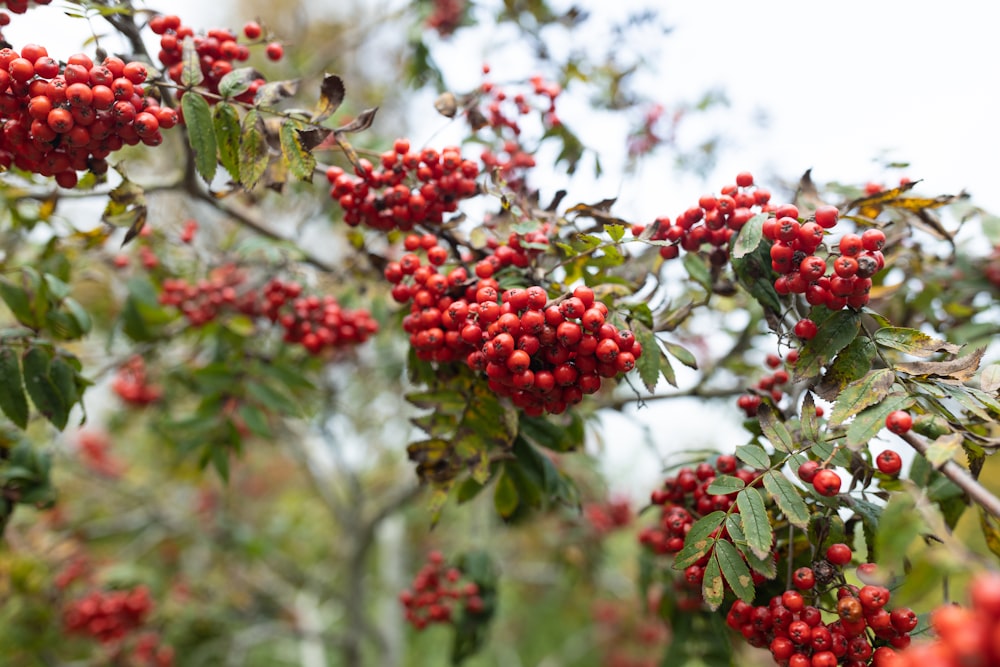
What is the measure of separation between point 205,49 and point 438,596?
9.77 ft

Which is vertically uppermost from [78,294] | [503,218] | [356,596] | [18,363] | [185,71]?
[78,294]

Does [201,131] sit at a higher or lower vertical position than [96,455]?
lower

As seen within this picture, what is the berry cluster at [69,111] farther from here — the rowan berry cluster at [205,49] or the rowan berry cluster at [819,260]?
the rowan berry cluster at [819,260]

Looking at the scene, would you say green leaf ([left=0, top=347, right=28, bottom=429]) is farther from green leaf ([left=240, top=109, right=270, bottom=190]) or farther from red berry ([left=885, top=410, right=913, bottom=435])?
red berry ([left=885, top=410, right=913, bottom=435])

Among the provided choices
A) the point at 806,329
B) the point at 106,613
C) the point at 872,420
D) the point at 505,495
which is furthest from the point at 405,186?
the point at 106,613

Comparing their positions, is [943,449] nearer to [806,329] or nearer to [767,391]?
[806,329]

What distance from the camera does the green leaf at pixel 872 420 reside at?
151 cm

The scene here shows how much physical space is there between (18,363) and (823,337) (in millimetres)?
2861

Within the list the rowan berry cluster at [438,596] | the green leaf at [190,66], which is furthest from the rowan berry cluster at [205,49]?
the rowan berry cluster at [438,596]

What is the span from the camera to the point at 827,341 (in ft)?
5.67

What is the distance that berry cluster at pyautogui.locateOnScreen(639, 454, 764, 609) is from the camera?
192 cm

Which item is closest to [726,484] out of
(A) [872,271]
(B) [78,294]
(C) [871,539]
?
(C) [871,539]

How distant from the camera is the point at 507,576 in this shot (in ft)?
23.8

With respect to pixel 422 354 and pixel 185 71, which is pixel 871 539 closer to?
pixel 422 354
